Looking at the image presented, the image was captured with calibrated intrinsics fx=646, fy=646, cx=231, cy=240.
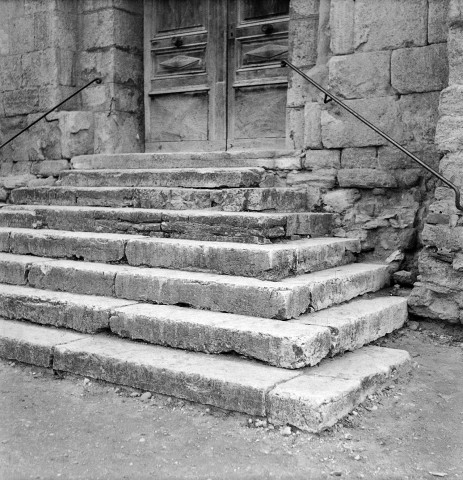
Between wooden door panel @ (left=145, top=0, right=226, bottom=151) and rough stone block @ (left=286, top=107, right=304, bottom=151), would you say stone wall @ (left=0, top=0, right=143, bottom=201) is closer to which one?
wooden door panel @ (left=145, top=0, right=226, bottom=151)

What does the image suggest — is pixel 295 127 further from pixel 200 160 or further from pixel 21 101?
pixel 21 101

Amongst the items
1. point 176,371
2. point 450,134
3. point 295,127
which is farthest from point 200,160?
point 176,371

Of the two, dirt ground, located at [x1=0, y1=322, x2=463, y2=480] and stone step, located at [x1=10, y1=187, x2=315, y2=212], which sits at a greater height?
stone step, located at [x1=10, y1=187, x2=315, y2=212]

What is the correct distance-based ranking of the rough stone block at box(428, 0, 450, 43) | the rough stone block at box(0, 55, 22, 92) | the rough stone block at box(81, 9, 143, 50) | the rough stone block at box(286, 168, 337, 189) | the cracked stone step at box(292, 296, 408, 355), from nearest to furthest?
the cracked stone step at box(292, 296, 408, 355) → the rough stone block at box(428, 0, 450, 43) → the rough stone block at box(286, 168, 337, 189) → the rough stone block at box(81, 9, 143, 50) → the rough stone block at box(0, 55, 22, 92)

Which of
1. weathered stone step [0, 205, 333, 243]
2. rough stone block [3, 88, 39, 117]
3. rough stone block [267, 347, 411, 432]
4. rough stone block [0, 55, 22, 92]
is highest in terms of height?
rough stone block [0, 55, 22, 92]

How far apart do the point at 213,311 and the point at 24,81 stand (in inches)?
172

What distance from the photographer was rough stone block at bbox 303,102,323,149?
535 centimetres

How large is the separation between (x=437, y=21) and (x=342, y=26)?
29.0 inches

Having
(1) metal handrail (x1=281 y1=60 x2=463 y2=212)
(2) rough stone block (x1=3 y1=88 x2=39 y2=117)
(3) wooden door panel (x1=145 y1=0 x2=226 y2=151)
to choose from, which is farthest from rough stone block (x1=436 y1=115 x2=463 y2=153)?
(2) rough stone block (x1=3 y1=88 x2=39 y2=117)

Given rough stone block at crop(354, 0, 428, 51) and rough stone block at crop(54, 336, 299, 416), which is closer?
rough stone block at crop(54, 336, 299, 416)

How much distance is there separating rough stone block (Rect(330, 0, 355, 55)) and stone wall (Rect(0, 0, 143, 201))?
250 centimetres

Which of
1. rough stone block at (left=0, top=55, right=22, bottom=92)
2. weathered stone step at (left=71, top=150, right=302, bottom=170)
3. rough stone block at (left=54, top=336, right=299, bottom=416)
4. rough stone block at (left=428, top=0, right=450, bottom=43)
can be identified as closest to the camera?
rough stone block at (left=54, top=336, right=299, bottom=416)

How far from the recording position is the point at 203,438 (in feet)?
9.84

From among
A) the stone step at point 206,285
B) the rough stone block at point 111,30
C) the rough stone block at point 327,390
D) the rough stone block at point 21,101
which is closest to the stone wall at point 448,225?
the stone step at point 206,285
